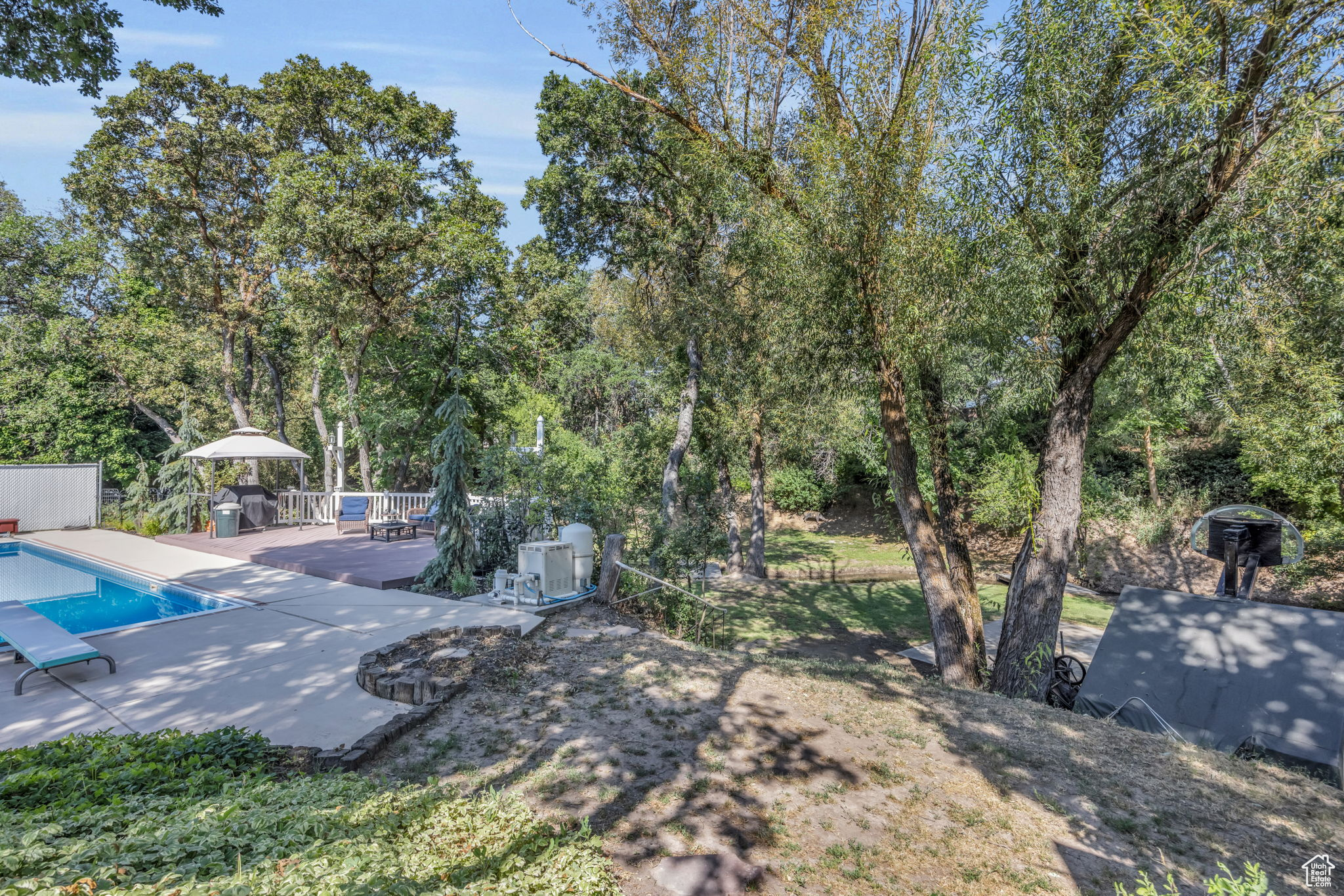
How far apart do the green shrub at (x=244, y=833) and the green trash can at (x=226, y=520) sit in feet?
33.3

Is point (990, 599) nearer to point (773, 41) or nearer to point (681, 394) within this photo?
point (681, 394)

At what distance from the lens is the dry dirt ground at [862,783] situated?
8.84 feet

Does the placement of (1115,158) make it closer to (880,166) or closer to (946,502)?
(880,166)

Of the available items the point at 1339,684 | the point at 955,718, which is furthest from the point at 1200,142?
the point at 955,718

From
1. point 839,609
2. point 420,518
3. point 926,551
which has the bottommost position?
point 839,609

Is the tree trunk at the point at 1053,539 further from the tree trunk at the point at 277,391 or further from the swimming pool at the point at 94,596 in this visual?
the tree trunk at the point at 277,391

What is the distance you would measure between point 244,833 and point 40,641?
422 centimetres

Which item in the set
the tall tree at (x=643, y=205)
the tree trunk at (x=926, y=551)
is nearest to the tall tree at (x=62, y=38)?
the tree trunk at (x=926, y=551)

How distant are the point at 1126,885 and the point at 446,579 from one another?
24.0 ft

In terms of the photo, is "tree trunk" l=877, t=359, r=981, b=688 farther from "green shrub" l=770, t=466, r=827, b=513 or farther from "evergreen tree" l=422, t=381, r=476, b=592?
"green shrub" l=770, t=466, r=827, b=513

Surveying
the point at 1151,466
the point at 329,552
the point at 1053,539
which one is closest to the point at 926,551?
the point at 1053,539

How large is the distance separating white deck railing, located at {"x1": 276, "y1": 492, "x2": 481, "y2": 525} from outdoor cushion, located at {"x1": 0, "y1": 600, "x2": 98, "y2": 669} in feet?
26.6

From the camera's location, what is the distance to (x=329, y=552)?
10406 mm

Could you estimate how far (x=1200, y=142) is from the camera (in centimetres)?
495
